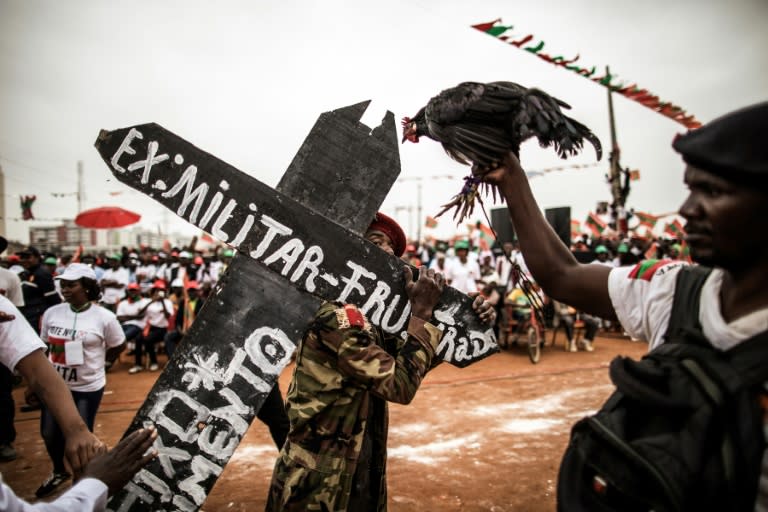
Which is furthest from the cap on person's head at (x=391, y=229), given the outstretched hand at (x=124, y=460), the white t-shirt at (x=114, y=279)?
the white t-shirt at (x=114, y=279)

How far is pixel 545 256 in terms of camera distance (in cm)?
150

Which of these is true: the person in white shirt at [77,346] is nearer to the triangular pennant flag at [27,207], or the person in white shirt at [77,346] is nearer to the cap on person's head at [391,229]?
the cap on person's head at [391,229]

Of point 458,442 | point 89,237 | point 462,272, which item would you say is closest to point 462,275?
point 462,272

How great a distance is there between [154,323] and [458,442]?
6.94 metres

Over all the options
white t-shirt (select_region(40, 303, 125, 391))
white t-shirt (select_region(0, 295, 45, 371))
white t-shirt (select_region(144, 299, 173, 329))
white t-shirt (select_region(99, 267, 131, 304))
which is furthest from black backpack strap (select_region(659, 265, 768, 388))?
white t-shirt (select_region(99, 267, 131, 304))

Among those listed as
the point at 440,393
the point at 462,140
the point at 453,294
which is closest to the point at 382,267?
the point at 453,294

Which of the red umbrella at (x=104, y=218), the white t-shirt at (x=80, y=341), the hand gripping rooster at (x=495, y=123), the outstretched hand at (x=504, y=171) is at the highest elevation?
the hand gripping rooster at (x=495, y=123)

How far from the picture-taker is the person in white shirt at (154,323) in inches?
359

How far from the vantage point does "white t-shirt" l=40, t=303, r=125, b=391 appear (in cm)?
423

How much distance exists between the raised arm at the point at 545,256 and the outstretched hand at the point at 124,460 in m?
1.43

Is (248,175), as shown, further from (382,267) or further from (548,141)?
(548,141)

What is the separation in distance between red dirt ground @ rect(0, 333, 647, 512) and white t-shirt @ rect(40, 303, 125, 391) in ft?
4.36

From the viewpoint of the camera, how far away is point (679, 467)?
85cm

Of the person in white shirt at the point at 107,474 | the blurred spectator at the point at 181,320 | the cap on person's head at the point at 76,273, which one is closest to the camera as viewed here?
the person in white shirt at the point at 107,474
